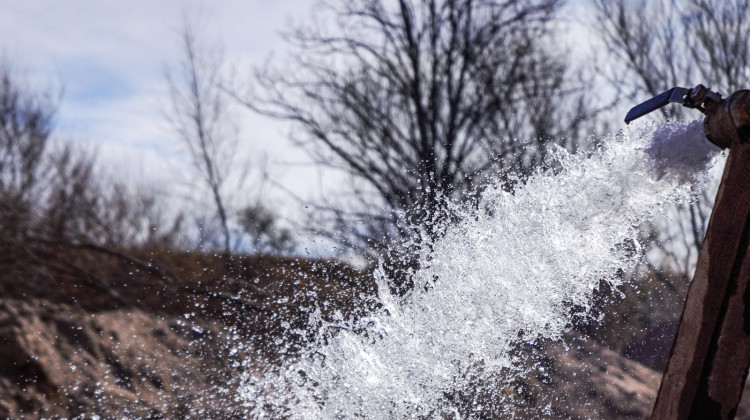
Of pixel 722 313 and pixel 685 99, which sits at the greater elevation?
pixel 685 99

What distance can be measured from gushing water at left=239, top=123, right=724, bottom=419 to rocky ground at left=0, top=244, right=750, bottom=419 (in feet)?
4.13

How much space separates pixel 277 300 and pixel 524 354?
258 centimetres

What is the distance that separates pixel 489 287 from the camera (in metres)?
3.48

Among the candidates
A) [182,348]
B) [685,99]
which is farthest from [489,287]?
[182,348]

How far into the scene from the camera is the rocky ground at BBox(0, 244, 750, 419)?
5.15m

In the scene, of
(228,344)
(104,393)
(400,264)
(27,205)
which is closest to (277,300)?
(228,344)

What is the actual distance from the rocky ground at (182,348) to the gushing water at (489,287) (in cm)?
126

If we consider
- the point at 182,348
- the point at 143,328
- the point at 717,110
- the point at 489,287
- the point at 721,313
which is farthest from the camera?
the point at 143,328

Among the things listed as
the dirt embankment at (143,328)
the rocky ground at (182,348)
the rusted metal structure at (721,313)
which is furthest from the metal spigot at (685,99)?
the dirt embankment at (143,328)

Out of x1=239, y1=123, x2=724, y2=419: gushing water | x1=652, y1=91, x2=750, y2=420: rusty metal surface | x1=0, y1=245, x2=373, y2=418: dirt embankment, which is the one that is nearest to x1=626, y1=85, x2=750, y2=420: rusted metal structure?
x1=652, y1=91, x2=750, y2=420: rusty metal surface

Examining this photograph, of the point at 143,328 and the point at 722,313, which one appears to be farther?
the point at 143,328

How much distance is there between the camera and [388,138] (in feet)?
29.0

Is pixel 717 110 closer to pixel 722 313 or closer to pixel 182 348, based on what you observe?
pixel 722 313

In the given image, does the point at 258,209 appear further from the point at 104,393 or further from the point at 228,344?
the point at 104,393
